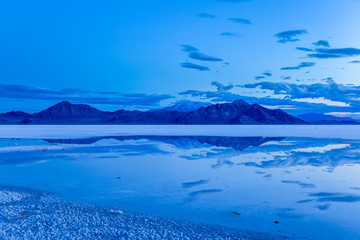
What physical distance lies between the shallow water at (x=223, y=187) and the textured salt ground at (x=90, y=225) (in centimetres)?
68

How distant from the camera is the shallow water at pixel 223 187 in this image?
9477 millimetres

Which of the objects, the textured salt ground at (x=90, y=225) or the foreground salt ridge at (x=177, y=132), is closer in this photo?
the textured salt ground at (x=90, y=225)

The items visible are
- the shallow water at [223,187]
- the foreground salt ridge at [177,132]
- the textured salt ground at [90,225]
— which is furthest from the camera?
the foreground salt ridge at [177,132]

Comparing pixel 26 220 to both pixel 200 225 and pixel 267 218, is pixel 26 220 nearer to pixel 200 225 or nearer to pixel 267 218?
pixel 200 225

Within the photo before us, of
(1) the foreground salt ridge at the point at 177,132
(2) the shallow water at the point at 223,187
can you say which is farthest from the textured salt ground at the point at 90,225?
(1) the foreground salt ridge at the point at 177,132

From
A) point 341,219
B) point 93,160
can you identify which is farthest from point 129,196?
point 93,160

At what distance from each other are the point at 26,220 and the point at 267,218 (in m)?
6.81

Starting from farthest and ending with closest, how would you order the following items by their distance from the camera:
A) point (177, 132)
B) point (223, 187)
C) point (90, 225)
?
point (177, 132), point (223, 187), point (90, 225)

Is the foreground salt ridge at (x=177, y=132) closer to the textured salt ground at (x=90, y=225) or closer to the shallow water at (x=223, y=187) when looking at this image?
the shallow water at (x=223, y=187)

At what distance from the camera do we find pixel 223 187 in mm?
13453

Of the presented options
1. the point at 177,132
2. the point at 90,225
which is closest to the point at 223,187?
the point at 90,225

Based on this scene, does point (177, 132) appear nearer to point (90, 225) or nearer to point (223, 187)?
point (223, 187)

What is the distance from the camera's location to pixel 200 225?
29.2 feet

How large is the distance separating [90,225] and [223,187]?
628cm
